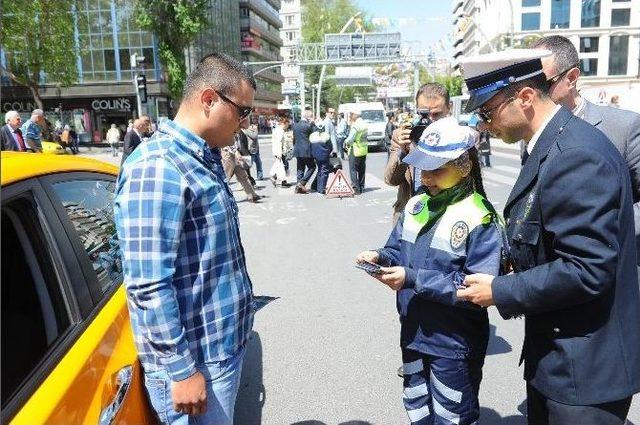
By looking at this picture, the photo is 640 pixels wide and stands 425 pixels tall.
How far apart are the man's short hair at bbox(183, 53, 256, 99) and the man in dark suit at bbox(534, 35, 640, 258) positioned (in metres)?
1.64

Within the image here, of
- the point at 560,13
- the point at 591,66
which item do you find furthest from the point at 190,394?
the point at 591,66

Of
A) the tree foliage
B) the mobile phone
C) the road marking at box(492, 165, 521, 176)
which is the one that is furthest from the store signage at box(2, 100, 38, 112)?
the mobile phone

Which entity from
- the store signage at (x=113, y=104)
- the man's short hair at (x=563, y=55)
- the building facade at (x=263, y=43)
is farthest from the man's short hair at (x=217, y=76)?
the building facade at (x=263, y=43)

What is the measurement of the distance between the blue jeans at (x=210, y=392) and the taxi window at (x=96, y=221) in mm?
481

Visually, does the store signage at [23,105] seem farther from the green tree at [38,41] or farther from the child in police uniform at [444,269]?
the child in police uniform at [444,269]

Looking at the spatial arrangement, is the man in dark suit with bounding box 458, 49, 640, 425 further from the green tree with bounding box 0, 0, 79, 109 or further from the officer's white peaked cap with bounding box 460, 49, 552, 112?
the green tree with bounding box 0, 0, 79, 109

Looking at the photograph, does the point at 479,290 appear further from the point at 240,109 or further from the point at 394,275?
the point at 240,109

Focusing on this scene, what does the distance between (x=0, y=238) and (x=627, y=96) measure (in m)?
27.6

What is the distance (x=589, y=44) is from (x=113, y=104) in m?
61.6

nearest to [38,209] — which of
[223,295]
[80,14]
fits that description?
[223,295]

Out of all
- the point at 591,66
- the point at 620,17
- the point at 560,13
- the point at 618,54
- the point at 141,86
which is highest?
the point at 560,13

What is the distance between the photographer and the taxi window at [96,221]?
2.07 m

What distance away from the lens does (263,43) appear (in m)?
78.1

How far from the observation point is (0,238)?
4.96 feet
